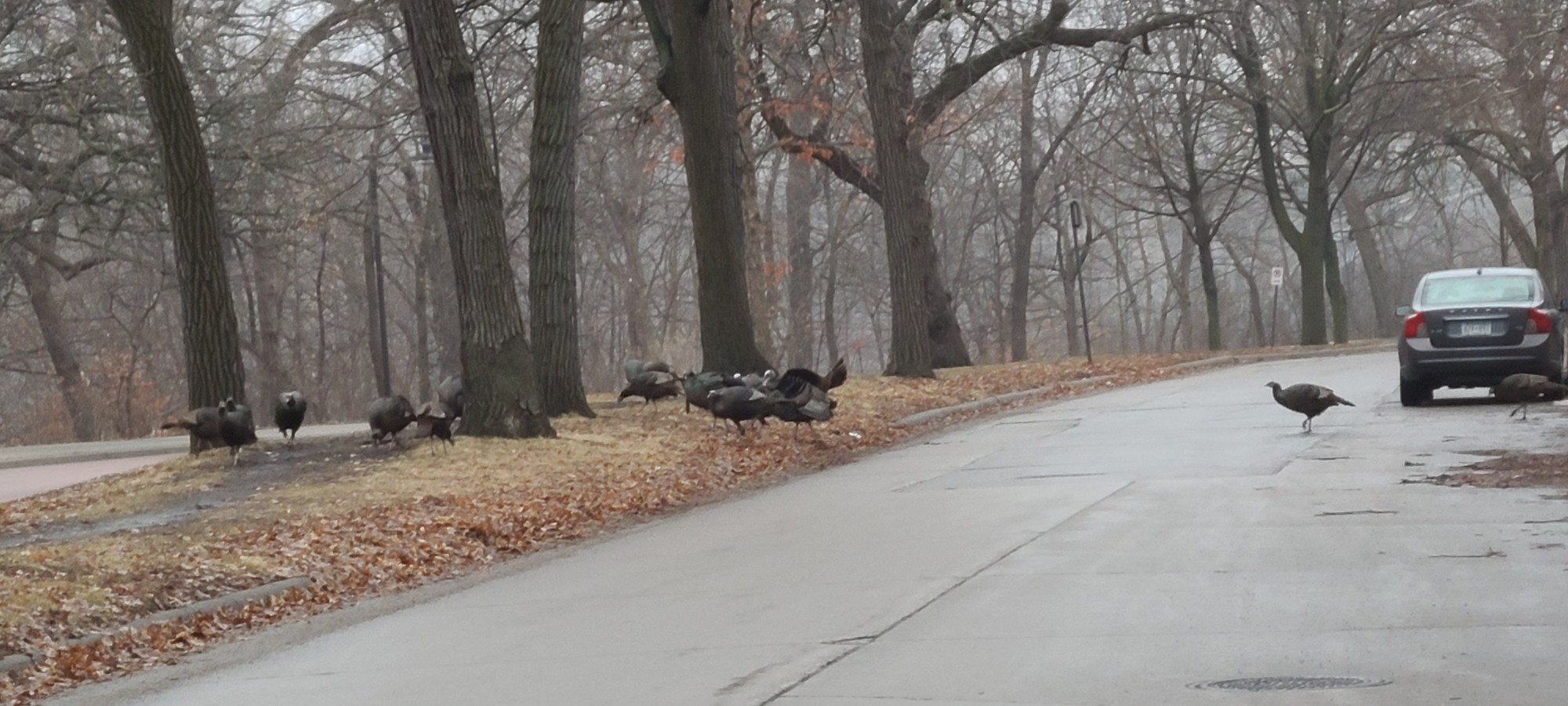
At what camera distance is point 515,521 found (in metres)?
15.9

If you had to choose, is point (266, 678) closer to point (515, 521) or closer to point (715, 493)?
point (515, 521)

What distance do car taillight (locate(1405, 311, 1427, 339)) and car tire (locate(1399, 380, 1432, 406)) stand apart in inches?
28.1

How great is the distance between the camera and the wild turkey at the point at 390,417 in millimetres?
21984

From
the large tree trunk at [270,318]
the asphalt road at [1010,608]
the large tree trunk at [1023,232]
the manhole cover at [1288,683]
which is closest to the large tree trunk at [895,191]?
the large tree trunk at [270,318]

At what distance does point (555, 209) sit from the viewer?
25.2m

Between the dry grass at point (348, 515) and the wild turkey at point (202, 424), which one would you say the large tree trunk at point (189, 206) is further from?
the dry grass at point (348, 515)

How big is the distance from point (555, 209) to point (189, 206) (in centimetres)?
489

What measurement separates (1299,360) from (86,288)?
35414mm

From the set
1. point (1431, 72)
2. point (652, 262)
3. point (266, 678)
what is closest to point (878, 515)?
point (266, 678)

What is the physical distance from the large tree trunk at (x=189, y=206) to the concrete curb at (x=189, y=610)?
35.9 feet

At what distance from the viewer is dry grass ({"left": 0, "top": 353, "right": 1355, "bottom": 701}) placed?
1119cm

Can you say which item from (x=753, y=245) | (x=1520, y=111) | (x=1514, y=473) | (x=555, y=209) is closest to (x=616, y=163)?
(x=753, y=245)

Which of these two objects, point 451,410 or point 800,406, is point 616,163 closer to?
point 451,410

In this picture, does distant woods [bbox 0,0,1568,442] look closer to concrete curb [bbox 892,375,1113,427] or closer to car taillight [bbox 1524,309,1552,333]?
concrete curb [bbox 892,375,1113,427]
